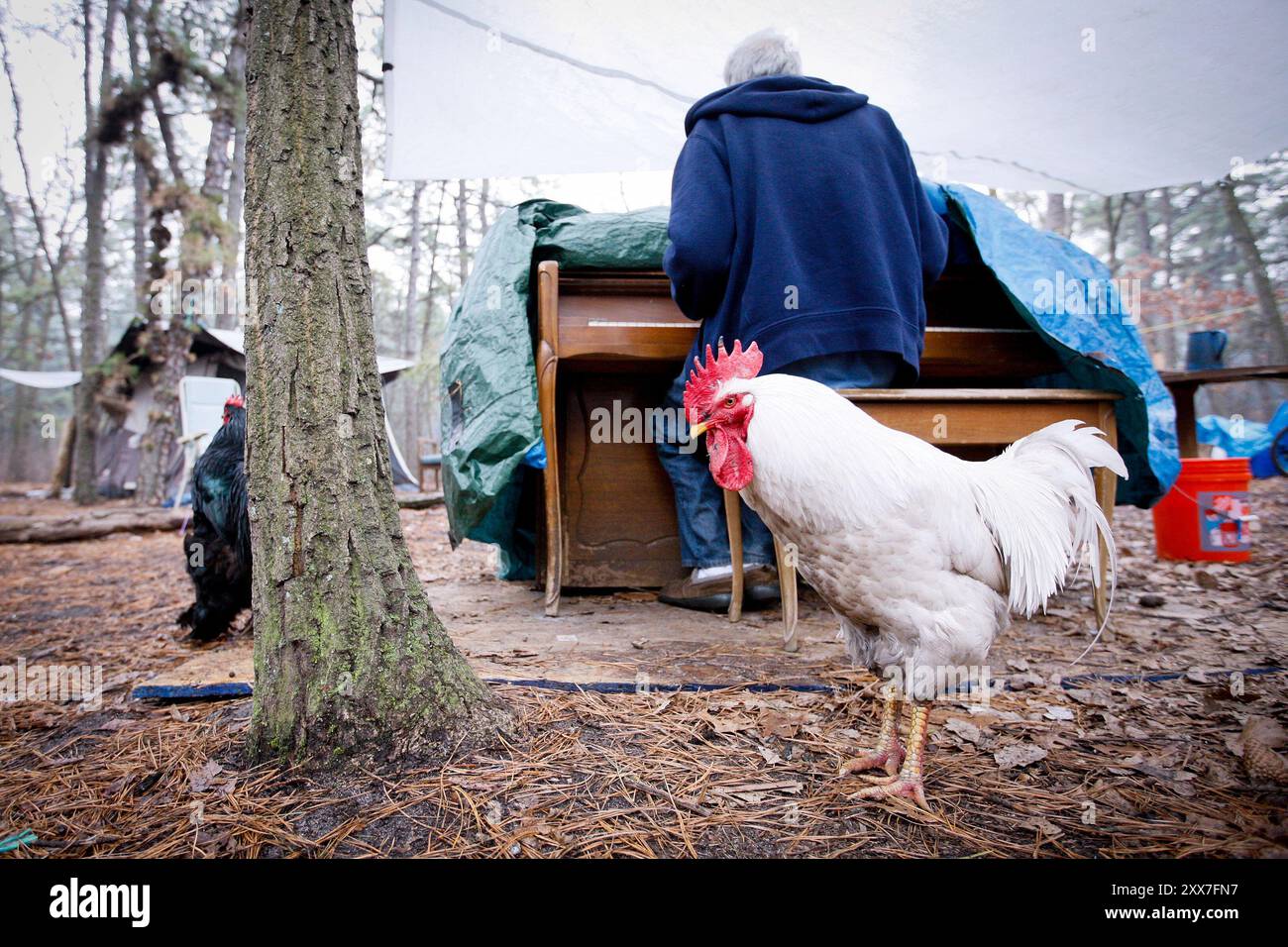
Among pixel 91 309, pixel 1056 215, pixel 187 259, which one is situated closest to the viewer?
pixel 187 259

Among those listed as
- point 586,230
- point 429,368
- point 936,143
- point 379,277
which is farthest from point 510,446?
point 379,277

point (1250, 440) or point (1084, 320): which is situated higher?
point (1084, 320)

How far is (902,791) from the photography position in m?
1.38

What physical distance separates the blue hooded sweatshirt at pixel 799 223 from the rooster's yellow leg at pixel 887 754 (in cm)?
114

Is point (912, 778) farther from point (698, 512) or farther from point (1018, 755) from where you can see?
point (698, 512)

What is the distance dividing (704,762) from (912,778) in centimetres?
46

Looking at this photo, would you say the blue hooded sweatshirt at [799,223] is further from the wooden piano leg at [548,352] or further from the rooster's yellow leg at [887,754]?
the rooster's yellow leg at [887,754]

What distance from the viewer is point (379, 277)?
709 inches

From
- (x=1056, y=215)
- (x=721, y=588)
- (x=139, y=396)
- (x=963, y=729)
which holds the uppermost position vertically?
(x=1056, y=215)

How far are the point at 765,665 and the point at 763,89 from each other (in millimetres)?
2108

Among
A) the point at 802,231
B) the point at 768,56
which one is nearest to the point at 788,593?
the point at 802,231

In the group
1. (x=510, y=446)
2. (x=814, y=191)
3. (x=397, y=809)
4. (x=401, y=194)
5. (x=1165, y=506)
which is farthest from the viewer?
(x=401, y=194)

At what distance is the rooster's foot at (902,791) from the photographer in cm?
136

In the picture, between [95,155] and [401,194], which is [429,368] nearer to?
[401,194]
